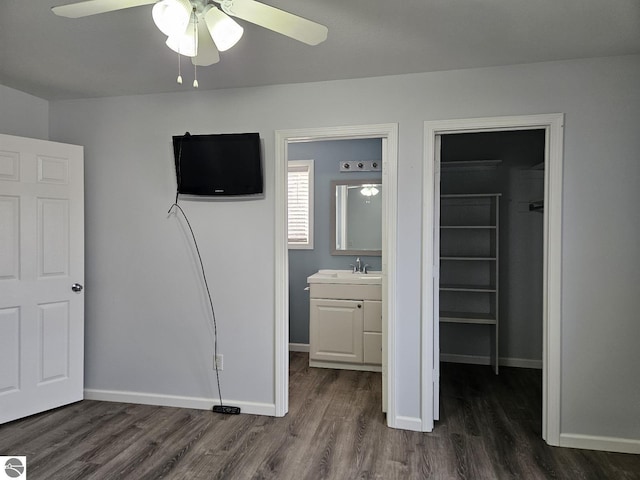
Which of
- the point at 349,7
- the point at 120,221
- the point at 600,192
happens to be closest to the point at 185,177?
the point at 120,221

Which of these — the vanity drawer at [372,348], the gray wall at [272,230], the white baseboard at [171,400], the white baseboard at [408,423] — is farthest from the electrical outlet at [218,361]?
the vanity drawer at [372,348]

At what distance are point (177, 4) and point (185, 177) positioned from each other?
5.79 feet

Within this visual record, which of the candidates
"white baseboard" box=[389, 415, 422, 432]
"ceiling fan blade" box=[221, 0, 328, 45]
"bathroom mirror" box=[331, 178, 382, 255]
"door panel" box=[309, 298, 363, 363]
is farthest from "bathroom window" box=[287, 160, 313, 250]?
"ceiling fan blade" box=[221, 0, 328, 45]

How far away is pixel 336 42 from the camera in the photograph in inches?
91.1

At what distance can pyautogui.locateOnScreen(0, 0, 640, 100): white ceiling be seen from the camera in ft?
6.47

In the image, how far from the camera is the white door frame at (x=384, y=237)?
2.81 metres

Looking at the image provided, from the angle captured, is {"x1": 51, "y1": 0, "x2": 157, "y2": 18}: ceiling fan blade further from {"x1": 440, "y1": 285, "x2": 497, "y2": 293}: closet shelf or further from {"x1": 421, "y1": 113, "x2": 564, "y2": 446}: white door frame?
{"x1": 440, "y1": 285, "x2": 497, "y2": 293}: closet shelf

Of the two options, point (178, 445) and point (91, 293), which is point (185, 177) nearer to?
point (91, 293)

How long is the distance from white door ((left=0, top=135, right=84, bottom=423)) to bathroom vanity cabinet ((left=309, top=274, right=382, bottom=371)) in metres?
1.96

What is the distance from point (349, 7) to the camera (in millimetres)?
1952

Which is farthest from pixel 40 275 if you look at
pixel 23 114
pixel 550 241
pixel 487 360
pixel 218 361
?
pixel 487 360

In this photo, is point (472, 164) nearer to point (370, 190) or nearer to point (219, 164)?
point (370, 190)

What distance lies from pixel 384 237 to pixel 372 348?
1.41 meters

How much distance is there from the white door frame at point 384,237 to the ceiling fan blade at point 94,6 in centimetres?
154
